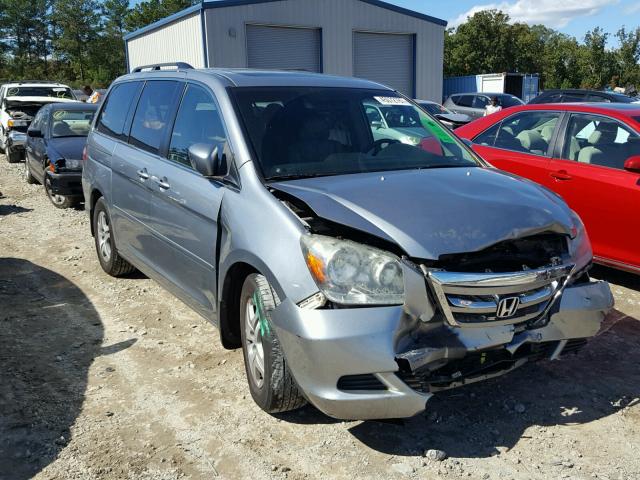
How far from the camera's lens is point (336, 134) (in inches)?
160

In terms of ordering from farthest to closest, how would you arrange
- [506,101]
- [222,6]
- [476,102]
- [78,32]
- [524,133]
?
[78,32]
[476,102]
[222,6]
[506,101]
[524,133]

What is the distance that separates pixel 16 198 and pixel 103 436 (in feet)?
28.2

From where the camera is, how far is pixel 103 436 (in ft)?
11.0

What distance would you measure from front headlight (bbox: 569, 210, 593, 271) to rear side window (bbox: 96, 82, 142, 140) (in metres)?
3.61

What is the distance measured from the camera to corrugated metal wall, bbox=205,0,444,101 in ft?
75.0

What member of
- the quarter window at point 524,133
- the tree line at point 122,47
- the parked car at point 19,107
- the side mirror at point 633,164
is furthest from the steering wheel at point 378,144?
the tree line at point 122,47

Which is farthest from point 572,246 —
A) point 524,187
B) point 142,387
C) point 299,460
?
point 142,387

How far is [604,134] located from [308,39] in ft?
70.1

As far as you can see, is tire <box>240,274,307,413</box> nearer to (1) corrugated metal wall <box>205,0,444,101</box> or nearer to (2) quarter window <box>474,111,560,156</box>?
(2) quarter window <box>474,111,560,156</box>

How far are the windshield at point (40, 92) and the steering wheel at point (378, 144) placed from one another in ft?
49.9

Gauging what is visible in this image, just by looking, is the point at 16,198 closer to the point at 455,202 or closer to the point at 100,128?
A: the point at 100,128

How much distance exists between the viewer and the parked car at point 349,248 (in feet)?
9.33

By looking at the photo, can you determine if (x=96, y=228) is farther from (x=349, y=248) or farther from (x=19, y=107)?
(x=19, y=107)

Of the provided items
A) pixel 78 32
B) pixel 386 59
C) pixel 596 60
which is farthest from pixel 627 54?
pixel 78 32
